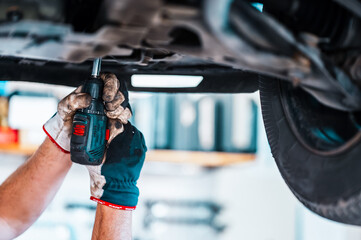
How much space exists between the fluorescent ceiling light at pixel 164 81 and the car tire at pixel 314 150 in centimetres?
19

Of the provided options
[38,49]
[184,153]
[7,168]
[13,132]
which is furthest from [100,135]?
[7,168]

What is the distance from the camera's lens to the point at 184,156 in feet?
9.26

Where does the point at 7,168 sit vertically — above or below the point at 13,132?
below

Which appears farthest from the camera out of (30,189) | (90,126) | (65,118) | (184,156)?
(184,156)

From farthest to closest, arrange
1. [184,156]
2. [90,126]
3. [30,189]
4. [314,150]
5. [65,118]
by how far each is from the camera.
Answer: [184,156], [30,189], [65,118], [90,126], [314,150]

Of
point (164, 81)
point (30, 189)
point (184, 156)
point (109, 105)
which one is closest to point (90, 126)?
point (109, 105)

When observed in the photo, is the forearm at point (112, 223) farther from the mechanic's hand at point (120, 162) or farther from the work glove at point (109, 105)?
the work glove at point (109, 105)

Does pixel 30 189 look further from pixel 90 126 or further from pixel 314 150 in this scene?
pixel 314 150

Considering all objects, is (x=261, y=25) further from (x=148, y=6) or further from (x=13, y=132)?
(x=13, y=132)

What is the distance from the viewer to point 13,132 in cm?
282

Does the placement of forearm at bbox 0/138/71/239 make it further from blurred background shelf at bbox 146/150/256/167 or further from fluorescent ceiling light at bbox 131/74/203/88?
blurred background shelf at bbox 146/150/256/167

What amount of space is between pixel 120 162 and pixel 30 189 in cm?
31

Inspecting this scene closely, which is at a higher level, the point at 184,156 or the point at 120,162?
the point at 184,156

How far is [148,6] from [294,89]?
0.37 meters
